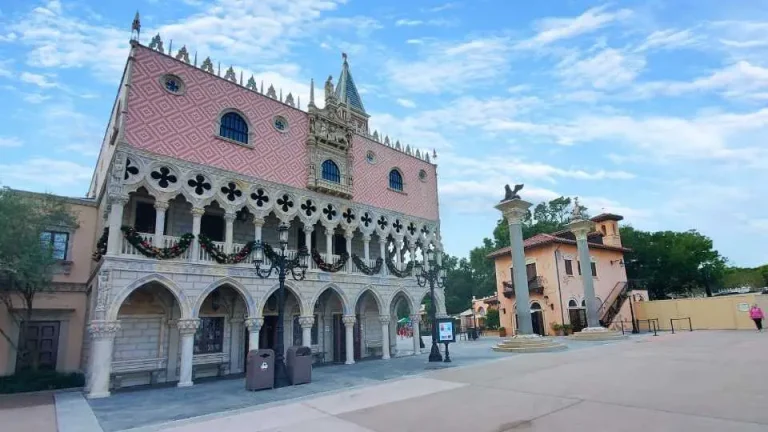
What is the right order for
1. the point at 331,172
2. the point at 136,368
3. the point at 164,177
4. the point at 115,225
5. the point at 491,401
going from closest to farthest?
1. the point at 491,401
2. the point at 115,225
3. the point at 136,368
4. the point at 164,177
5. the point at 331,172

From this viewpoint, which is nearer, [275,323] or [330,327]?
[275,323]

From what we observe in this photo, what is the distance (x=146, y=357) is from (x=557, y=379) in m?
13.6

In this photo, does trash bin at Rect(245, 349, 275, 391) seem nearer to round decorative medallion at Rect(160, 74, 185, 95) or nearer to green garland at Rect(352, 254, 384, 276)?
green garland at Rect(352, 254, 384, 276)

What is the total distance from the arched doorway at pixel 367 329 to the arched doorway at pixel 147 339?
8967 millimetres

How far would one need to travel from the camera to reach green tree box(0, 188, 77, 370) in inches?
525

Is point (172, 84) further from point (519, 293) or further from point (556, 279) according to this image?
point (556, 279)

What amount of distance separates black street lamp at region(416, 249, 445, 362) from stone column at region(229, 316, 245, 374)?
7.83 m

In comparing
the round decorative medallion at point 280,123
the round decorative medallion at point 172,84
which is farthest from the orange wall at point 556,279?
the round decorative medallion at point 172,84

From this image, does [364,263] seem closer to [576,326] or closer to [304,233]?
[304,233]

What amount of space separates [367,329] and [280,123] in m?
11.5

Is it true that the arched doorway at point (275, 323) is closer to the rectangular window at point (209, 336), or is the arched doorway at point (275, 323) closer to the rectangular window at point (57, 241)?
the rectangular window at point (209, 336)

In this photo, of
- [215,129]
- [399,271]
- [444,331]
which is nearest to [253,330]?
[444,331]

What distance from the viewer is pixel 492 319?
35531mm

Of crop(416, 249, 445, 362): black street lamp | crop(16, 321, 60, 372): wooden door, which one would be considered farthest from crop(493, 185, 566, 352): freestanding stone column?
crop(16, 321, 60, 372): wooden door
